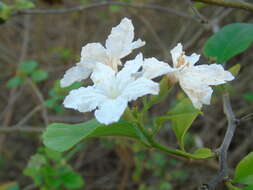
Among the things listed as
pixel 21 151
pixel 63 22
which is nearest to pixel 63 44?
pixel 63 22

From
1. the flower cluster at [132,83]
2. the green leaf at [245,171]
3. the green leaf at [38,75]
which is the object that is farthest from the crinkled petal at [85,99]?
the green leaf at [38,75]

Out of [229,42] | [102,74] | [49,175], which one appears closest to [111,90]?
[102,74]

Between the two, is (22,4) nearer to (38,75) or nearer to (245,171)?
(38,75)

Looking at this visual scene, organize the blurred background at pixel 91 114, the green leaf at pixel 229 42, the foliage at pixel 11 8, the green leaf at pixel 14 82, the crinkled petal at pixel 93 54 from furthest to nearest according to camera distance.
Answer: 1. the blurred background at pixel 91 114
2. the green leaf at pixel 14 82
3. the foliage at pixel 11 8
4. the green leaf at pixel 229 42
5. the crinkled petal at pixel 93 54

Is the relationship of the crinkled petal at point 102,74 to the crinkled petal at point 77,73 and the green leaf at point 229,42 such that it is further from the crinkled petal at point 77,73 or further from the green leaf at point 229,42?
the green leaf at point 229,42

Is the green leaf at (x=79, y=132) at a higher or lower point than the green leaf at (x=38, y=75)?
lower

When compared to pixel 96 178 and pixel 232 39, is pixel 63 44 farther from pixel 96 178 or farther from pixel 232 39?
pixel 232 39

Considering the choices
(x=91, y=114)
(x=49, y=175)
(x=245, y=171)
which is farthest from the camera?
(x=91, y=114)
